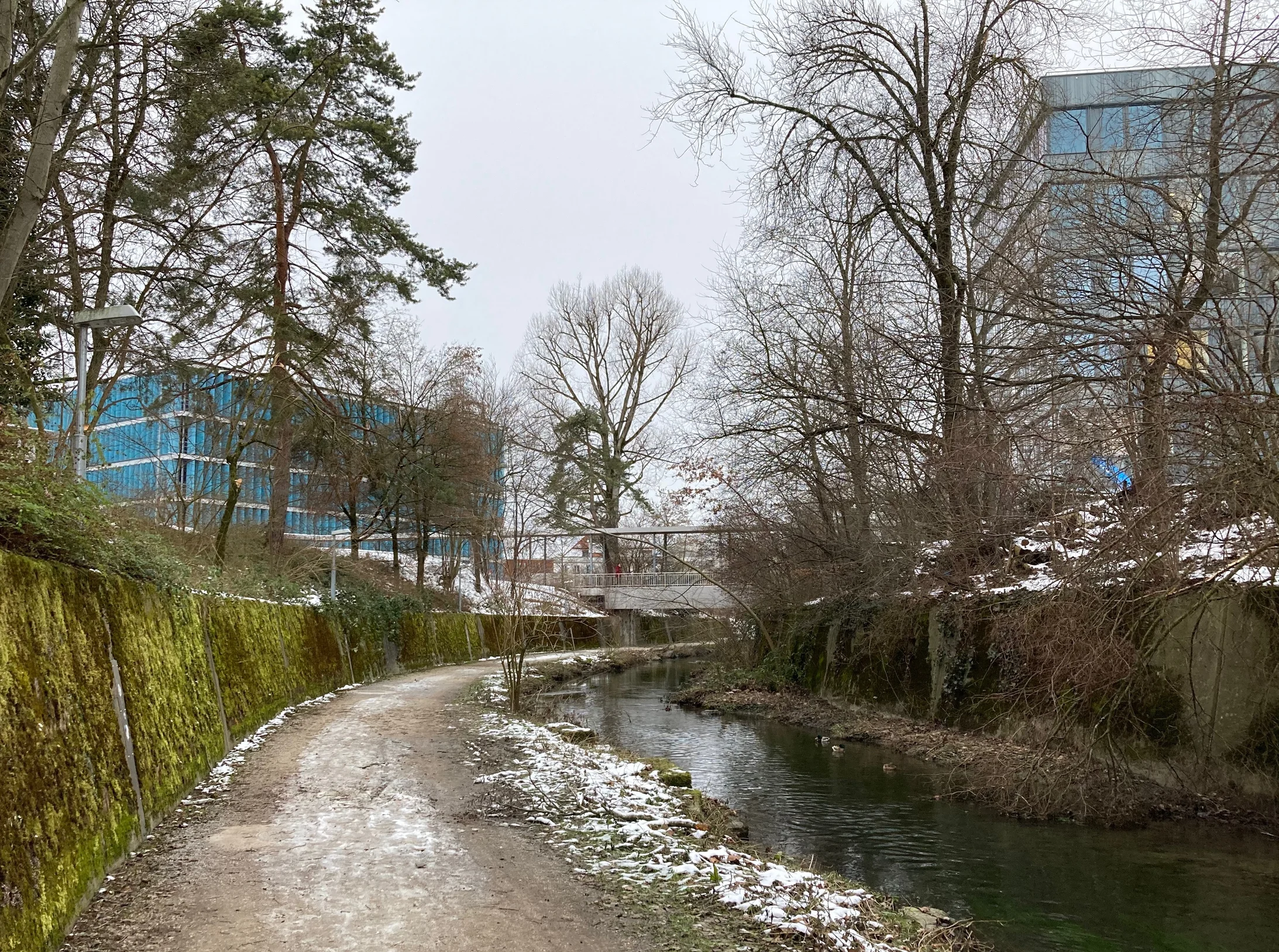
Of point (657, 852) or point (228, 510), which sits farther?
point (228, 510)

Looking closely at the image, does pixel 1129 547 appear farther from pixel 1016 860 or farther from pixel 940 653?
pixel 940 653

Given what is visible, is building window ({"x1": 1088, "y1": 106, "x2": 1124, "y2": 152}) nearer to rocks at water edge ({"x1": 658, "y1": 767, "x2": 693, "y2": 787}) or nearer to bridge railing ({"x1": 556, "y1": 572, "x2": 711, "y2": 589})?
rocks at water edge ({"x1": 658, "y1": 767, "x2": 693, "y2": 787})

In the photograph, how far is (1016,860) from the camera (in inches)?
348

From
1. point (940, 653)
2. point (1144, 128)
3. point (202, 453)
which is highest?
point (1144, 128)

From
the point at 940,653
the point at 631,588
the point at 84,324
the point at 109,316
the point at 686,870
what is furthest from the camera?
the point at 631,588

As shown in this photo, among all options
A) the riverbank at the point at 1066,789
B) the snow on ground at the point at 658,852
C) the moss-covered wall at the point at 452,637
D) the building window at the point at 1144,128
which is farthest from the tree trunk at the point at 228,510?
the building window at the point at 1144,128

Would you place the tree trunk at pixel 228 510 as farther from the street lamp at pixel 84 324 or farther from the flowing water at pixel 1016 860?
the flowing water at pixel 1016 860

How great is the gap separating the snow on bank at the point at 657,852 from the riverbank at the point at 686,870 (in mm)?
12

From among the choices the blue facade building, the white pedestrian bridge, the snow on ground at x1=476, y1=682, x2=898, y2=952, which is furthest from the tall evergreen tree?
the white pedestrian bridge

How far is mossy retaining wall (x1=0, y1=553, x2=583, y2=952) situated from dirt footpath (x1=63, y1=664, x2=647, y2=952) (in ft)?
1.12

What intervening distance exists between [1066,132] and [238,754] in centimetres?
1132

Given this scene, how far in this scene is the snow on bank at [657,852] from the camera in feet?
18.5

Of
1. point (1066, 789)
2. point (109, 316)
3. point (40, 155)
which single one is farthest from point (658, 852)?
point (40, 155)

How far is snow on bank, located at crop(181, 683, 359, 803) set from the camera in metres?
8.66
